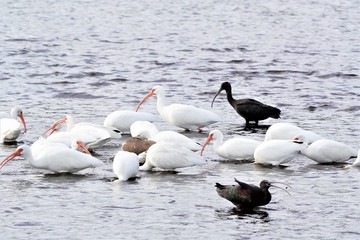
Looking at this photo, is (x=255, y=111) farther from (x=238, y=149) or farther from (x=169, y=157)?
(x=169, y=157)

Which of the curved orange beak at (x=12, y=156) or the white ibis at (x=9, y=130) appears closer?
the curved orange beak at (x=12, y=156)

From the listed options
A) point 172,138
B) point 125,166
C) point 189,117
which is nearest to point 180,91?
point 189,117

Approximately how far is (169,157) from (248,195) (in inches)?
81.1

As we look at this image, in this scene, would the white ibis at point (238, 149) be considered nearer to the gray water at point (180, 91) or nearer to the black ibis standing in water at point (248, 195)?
the gray water at point (180, 91)

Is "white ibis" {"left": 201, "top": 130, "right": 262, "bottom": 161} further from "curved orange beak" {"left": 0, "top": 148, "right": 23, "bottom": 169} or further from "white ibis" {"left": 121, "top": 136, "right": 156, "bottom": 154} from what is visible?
"curved orange beak" {"left": 0, "top": 148, "right": 23, "bottom": 169}

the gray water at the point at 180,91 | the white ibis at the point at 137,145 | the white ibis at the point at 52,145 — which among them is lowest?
the gray water at the point at 180,91

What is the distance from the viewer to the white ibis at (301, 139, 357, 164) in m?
13.7

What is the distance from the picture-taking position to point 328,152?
13719mm

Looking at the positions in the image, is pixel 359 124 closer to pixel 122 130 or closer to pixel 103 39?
pixel 122 130

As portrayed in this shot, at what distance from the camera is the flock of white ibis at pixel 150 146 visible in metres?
13.0

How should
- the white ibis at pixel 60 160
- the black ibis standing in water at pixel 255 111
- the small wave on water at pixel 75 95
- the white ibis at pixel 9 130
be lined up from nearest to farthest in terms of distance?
1. the white ibis at pixel 60 160
2. the white ibis at pixel 9 130
3. the black ibis standing in water at pixel 255 111
4. the small wave on water at pixel 75 95

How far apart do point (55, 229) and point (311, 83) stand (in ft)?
43.8

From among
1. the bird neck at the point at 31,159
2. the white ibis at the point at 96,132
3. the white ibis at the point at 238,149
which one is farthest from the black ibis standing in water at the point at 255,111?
the bird neck at the point at 31,159

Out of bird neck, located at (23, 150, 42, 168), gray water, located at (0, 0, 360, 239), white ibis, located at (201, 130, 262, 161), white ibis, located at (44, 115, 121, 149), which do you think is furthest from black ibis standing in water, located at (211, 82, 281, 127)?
bird neck, located at (23, 150, 42, 168)
